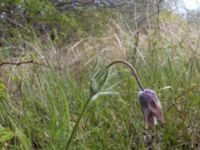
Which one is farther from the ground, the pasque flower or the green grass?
the pasque flower

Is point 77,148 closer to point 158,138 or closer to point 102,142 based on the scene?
point 102,142

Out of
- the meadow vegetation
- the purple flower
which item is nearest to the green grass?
the meadow vegetation

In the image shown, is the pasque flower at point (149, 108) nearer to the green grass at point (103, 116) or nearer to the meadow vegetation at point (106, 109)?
the meadow vegetation at point (106, 109)

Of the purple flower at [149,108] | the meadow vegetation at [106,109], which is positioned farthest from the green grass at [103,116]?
the purple flower at [149,108]

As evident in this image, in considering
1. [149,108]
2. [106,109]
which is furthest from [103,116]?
[149,108]

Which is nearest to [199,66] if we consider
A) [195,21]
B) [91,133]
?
[91,133]

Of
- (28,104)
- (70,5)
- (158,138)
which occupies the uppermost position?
(70,5)

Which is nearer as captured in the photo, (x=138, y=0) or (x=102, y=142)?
(x=102, y=142)

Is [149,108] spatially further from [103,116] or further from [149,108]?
[103,116]

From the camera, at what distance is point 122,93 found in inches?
71.2

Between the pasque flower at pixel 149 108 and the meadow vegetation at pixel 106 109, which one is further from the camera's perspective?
the meadow vegetation at pixel 106 109

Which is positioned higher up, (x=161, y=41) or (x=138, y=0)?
(x=138, y=0)

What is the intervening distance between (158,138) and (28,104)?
59 centimetres

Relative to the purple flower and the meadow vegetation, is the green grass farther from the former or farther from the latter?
the purple flower
